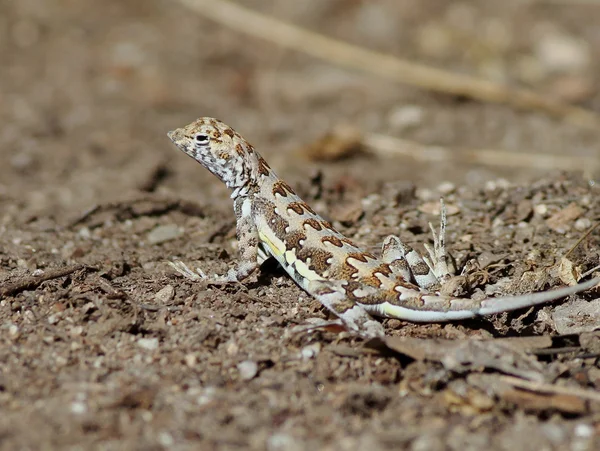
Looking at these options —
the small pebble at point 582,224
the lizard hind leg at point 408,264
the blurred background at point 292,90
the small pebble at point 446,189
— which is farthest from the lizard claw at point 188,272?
the small pebble at point 582,224

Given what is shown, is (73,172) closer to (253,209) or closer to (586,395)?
(253,209)

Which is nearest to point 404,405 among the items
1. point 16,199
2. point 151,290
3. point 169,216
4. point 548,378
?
point 548,378

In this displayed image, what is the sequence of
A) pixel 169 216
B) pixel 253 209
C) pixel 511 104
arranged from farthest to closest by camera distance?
pixel 511 104 < pixel 169 216 < pixel 253 209

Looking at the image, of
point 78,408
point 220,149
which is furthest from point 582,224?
point 78,408

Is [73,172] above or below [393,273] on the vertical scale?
below

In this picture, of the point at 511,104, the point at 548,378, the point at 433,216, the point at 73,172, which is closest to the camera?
the point at 548,378

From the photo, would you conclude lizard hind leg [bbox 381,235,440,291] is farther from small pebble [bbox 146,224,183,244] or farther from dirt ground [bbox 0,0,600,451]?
small pebble [bbox 146,224,183,244]

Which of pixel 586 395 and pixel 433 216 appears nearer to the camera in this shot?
pixel 586 395
